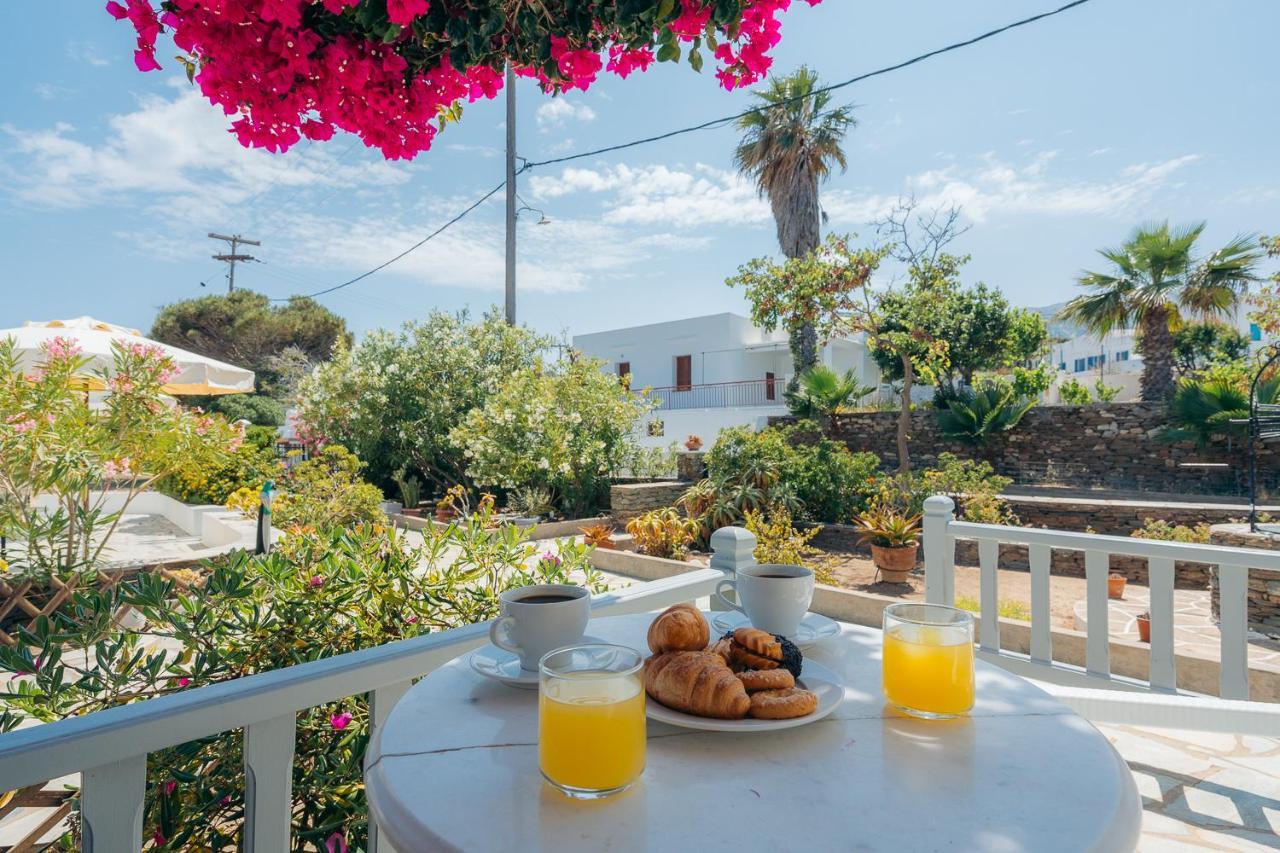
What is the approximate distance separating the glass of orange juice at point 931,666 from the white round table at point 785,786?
27 millimetres

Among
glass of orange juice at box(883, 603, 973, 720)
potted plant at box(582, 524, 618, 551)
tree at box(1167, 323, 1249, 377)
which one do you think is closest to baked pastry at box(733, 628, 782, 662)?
glass of orange juice at box(883, 603, 973, 720)

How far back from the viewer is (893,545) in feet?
19.9

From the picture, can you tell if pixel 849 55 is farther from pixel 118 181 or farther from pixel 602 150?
pixel 118 181

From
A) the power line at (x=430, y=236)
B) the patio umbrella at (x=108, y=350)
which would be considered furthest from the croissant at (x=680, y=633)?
the power line at (x=430, y=236)

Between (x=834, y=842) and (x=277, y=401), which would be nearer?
(x=834, y=842)

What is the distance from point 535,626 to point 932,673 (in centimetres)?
57

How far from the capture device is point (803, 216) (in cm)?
1548

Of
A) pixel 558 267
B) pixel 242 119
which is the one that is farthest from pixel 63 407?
pixel 558 267

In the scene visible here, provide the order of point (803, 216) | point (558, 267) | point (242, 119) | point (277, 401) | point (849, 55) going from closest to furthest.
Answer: point (242, 119) < point (849, 55) < point (803, 216) < point (558, 267) < point (277, 401)

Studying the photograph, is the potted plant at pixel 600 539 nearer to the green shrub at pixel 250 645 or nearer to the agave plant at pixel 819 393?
the green shrub at pixel 250 645

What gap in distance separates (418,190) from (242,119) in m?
17.9

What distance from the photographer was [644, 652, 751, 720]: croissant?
826 mm

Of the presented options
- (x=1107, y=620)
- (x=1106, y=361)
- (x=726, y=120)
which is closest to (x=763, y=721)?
(x=1107, y=620)

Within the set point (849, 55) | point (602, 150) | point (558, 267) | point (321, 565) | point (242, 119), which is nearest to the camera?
point (242, 119)
